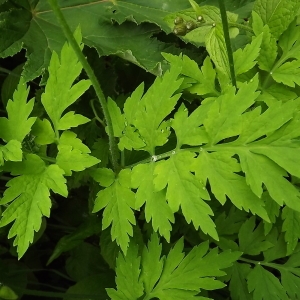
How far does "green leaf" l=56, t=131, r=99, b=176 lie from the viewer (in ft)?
2.76

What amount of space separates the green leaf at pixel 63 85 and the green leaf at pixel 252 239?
1.75 ft

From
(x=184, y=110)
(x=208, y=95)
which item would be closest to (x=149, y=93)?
(x=184, y=110)

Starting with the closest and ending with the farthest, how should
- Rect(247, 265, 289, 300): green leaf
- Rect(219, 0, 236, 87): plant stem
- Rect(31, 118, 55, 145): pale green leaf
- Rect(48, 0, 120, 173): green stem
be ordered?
1. Rect(48, 0, 120, 173): green stem
2. Rect(219, 0, 236, 87): plant stem
3. Rect(31, 118, 55, 145): pale green leaf
4. Rect(247, 265, 289, 300): green leaf

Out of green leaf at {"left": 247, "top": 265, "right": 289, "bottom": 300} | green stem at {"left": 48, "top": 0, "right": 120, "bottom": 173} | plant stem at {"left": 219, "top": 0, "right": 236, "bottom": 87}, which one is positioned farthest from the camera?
green leaf at {"left": 247, "top": 265, "right": 289, "bottom": 300}

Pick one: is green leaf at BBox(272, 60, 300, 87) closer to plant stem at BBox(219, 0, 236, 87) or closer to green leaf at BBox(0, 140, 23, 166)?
plant stem at BBox(219, 0, 236, 87)

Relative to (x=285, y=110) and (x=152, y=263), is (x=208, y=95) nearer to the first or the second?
(x=285, y=110)

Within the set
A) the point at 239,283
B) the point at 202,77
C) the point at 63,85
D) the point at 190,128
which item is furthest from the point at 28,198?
the point at 239,283

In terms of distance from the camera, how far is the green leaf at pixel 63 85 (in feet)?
2.79

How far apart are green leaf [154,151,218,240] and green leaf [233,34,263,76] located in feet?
0.87

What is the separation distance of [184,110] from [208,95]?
158mm

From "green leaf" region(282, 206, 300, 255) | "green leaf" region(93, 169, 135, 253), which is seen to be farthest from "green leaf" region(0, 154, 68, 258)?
"green leaf" region(282, 206, 300, 255)

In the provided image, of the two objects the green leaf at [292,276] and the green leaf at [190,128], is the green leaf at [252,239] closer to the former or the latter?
the green leaf at [292,276]

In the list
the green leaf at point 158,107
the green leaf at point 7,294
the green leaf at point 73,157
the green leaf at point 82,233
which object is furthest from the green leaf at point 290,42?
the green leaf at point 7,294

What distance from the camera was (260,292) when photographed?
1.04 meters
